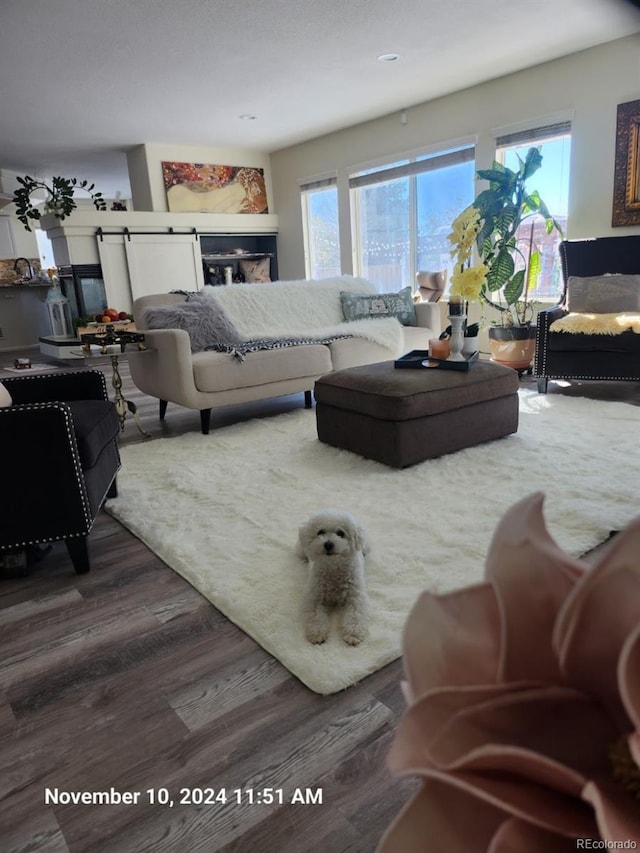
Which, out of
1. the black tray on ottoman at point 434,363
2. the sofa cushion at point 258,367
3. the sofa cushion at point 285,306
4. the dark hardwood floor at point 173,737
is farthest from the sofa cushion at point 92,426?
the sofa cushion at point 285,306

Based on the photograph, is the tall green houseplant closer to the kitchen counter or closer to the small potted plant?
the small potted plant

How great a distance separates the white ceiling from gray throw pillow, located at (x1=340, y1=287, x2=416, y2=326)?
1.85 meters

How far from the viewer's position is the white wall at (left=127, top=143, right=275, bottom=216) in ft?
23.4

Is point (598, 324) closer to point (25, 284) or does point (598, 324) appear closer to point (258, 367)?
point (258, 367)

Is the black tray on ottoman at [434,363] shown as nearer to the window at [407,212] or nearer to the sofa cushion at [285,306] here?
the sofa cushion at [285,306]

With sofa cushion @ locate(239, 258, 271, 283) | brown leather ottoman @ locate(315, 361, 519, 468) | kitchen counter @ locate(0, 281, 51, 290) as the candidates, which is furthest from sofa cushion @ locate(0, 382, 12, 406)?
kitchen counter @ locate(0, 281, 51, 290)

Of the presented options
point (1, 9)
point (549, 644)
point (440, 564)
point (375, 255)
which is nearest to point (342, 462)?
point (440, 564)

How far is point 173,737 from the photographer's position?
1.26m

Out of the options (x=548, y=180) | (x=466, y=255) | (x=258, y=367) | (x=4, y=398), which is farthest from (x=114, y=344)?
(x=548, y=180)

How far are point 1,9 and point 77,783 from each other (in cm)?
415

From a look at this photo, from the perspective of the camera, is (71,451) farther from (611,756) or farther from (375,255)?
(375,255)

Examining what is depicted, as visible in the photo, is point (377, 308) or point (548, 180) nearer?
point (377, 308)

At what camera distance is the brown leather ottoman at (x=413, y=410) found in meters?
2.64

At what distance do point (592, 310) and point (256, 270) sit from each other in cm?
520
